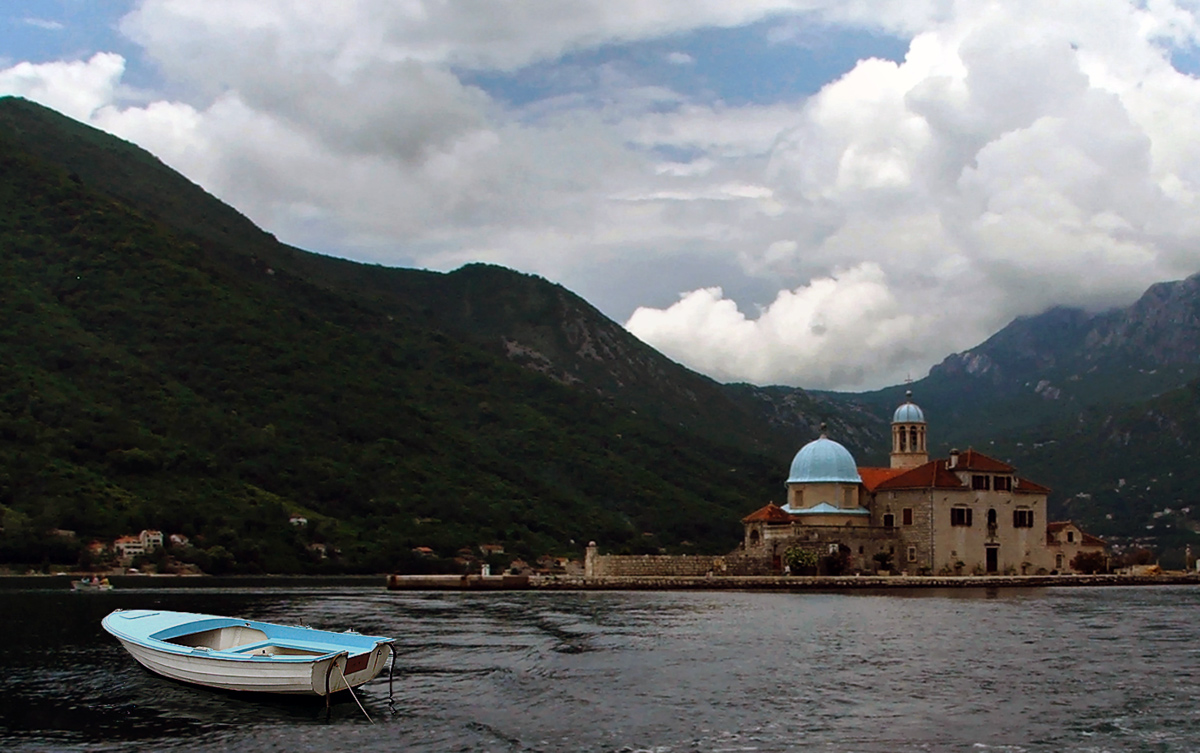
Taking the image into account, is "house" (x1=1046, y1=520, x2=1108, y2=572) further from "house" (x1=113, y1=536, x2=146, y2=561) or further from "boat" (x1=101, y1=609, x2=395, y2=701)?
"boat" (x1=101, y1=609, x2=395, y2=701)

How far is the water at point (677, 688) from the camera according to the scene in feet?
92.0

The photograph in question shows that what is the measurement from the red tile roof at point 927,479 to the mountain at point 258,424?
45.6 meters

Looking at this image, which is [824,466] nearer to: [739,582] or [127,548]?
[739,582]

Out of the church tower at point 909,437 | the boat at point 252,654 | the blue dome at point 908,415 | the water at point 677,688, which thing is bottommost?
the water at point 677,688

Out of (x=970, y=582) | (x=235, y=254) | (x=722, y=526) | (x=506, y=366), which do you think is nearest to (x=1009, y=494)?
(x=970, y=582)

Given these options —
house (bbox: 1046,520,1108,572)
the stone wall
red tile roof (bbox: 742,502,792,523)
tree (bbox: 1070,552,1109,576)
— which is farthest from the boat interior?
tree (bbox: 1070,552,1109,576)

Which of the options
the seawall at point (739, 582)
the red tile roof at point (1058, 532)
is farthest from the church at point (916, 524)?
the seawall at point (739, 582)

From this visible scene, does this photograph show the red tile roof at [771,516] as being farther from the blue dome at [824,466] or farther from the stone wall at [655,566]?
the blue dome at [824,466]

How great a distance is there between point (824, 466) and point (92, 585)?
181 ft

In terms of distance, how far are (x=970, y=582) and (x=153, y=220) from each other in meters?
125

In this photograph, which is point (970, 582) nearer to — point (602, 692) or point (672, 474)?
point (602, 692)

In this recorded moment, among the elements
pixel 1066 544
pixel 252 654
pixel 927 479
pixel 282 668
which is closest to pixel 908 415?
pixel 927 479

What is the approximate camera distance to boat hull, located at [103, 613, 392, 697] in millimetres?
31906

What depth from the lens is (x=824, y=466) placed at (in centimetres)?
10069
